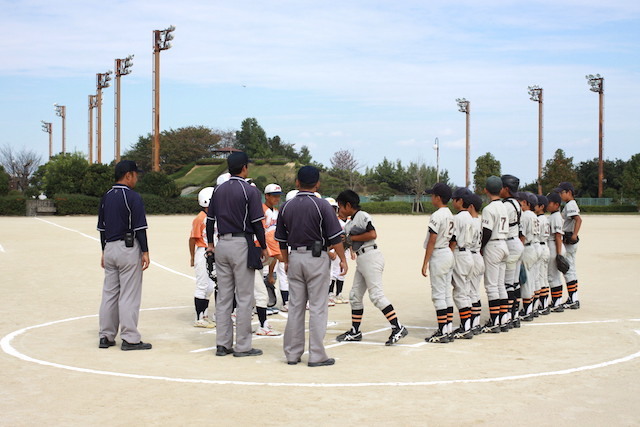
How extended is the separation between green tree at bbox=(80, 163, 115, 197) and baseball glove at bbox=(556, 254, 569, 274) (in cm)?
5525

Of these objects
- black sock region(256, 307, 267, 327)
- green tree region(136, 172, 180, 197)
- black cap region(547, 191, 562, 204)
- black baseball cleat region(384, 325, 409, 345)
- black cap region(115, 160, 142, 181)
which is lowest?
black baseball cleat region(384, 325, 409, 345)

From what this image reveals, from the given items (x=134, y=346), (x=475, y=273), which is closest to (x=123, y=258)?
(x=134, y=346)

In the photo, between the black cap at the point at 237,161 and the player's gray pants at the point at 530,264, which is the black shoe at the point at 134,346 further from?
the player's gray pants at the point at 530,264

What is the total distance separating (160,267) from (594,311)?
11.5 metres

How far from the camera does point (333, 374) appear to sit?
7.50 metres

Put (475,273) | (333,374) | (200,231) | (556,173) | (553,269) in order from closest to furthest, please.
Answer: (333,374) < (475,273) < (200,231) < (553,269) < (556,173)

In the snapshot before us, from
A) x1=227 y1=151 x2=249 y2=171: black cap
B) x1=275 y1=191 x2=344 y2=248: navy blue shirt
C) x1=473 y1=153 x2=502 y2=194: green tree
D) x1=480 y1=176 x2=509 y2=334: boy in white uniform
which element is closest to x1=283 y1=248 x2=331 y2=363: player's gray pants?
x1=275 y1=191 x2=344 y2=248: navy blue shirt

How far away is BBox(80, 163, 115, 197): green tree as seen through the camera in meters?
62.6

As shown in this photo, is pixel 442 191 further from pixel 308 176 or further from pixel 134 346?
pixel 134 346

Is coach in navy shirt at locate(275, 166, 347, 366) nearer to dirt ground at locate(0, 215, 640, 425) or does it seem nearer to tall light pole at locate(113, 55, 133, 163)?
dirt ground at locate(0, 215, 640, 425)

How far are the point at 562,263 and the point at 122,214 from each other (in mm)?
7300

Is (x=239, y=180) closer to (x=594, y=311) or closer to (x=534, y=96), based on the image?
(x=594, y=311)

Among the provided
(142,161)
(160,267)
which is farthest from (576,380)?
(142,161)

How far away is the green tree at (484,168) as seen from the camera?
94.0m
